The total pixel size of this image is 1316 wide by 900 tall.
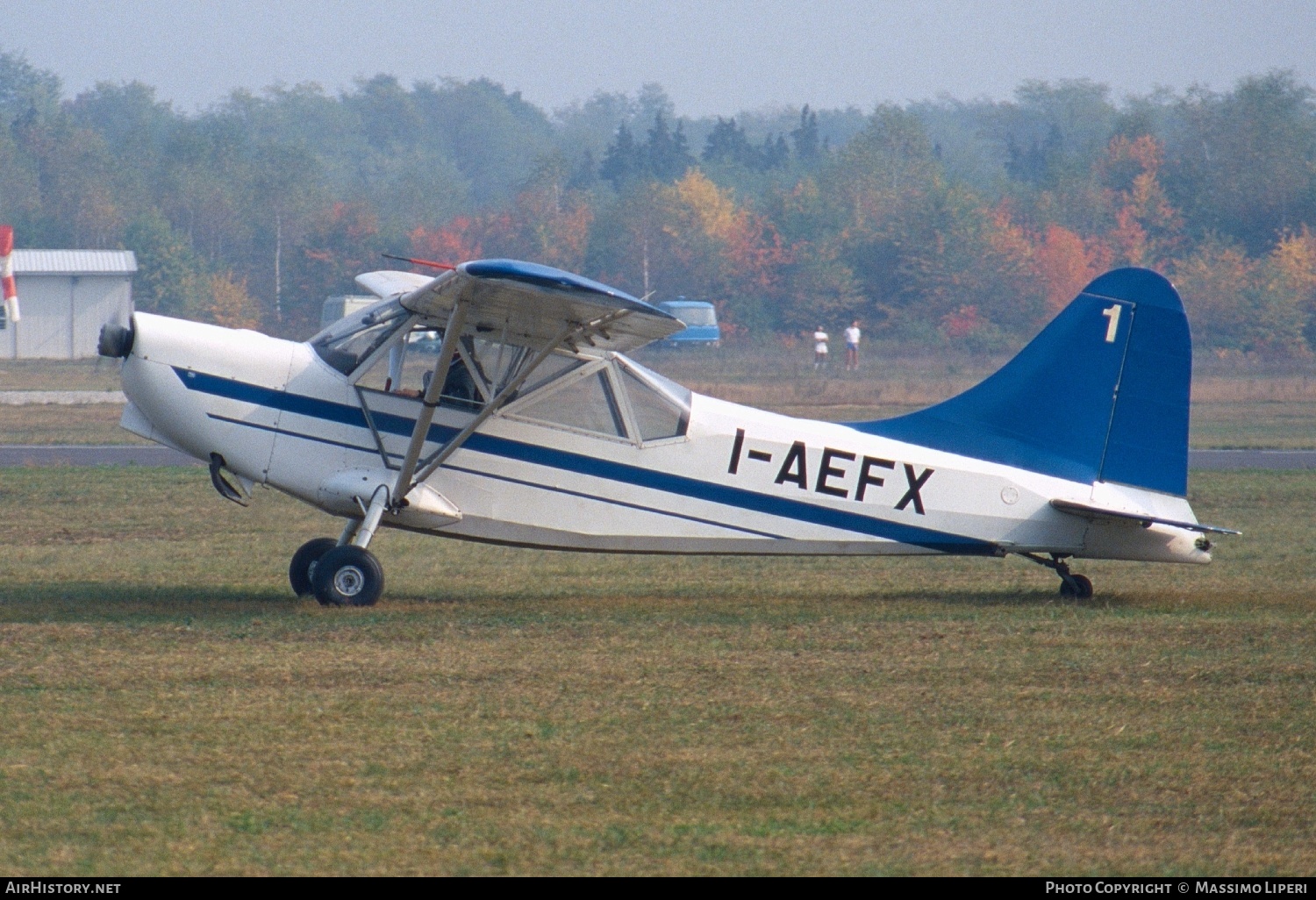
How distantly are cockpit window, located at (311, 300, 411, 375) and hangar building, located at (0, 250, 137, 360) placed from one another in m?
54.7

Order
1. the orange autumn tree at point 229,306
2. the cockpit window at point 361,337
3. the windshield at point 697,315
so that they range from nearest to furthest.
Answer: the cockpit window at point 361,337
the windshield at point 697,315
the orange autumn tree at point 229,306

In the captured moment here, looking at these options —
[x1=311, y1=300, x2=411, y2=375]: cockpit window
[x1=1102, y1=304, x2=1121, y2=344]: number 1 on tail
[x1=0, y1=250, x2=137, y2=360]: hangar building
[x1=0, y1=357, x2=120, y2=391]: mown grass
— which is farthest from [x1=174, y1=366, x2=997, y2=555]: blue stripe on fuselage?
[x1=0, y1=250, x2=137, y2=360]: hangar building

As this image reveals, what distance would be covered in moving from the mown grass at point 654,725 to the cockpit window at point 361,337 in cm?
168

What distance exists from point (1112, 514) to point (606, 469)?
3468 mm

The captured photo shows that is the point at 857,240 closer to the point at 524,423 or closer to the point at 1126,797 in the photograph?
the point at 524,423

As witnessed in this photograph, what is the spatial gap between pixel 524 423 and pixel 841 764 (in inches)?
181

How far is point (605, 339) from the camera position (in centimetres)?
1028

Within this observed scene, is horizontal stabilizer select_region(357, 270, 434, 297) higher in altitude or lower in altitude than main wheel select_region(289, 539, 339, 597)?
higher

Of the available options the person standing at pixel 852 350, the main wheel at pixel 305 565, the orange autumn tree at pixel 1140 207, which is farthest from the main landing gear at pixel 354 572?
the orange autumn tree at pixel 1140 207

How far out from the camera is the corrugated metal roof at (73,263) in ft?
204

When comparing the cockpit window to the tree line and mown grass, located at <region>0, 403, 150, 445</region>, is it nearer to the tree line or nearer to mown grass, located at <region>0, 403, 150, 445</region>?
mown grass, located at <region>0, 403, 150, 445</region>

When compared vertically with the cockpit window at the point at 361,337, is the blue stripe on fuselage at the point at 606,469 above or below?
below

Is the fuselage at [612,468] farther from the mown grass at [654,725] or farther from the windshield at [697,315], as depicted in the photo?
the windshield at [697,315]

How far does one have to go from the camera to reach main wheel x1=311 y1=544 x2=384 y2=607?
9906 mm
